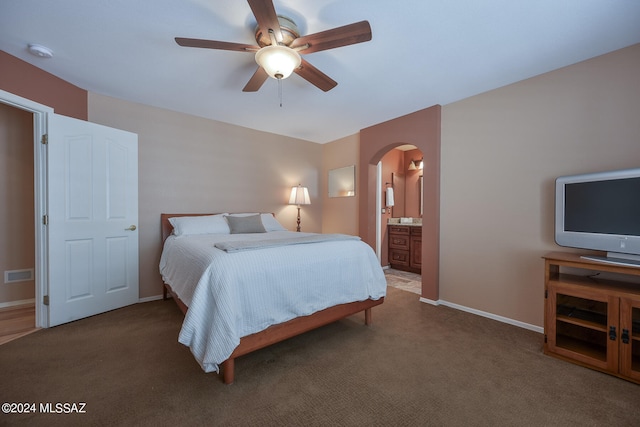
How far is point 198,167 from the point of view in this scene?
12.0 ft

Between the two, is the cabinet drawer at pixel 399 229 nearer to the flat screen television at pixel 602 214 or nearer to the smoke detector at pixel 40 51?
the flat screen television at pixel 602 214

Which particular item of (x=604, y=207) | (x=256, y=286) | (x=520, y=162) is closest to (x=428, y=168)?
(x=520, y=162)

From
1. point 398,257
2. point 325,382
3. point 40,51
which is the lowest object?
point 325,382

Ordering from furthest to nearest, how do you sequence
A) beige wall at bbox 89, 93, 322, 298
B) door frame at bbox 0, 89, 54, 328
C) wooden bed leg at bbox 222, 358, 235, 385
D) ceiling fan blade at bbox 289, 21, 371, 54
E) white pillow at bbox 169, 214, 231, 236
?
beige wall at bbox 89, 93, 322, 298 < white pillow at bbox 169, 214, 231, 236 < door frame at bbox 0, 89, 54, 328 < wooden bed leg at bbox 222, 358, 235, 385 < ceiling fan blade at bbox 289, 21, 371, 54

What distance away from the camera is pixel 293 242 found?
7.03 feet

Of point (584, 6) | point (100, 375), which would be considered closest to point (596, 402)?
point (584, 6)

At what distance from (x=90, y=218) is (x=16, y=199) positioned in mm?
1021

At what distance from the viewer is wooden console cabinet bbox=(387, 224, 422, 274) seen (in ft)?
15.0

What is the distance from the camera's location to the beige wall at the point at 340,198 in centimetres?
445

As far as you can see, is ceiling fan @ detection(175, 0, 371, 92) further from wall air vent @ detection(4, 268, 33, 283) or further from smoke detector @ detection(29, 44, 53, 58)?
wall air vent @ detection(4, 268, 33, 283)

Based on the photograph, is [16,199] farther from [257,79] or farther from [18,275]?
[257,79]

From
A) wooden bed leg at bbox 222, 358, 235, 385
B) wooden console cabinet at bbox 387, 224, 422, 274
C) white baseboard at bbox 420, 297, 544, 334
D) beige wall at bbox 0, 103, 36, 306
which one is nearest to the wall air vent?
beige wall at bbox 0, 103, 36, 306

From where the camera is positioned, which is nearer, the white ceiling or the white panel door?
the white ceiling

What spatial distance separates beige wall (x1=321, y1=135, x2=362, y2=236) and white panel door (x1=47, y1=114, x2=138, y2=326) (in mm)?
2992
